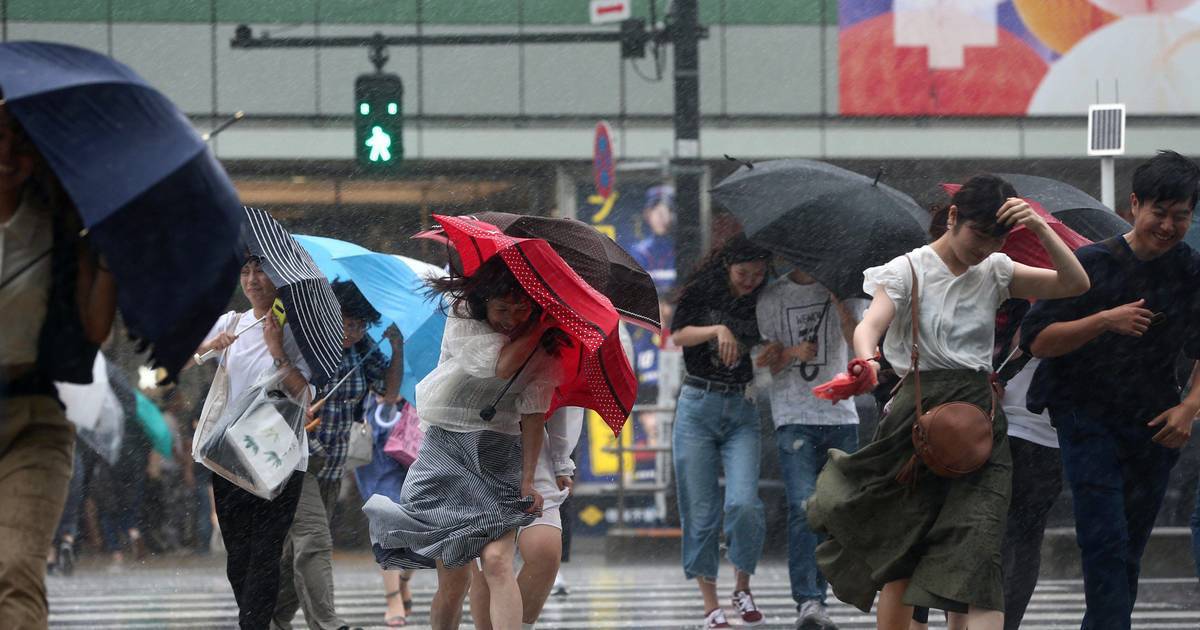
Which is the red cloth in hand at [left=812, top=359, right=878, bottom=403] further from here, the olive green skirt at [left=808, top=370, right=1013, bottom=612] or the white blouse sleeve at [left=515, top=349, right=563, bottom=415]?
the white blouse sleeve at [left=515, top=349, right=563, bottom=415]

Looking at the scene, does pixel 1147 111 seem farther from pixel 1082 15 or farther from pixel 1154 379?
pixel 1154 379

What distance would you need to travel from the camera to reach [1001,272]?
609cm

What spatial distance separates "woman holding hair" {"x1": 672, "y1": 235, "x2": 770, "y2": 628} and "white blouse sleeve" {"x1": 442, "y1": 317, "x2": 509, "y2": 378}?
2.34 metres

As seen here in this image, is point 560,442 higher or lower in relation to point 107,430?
higher

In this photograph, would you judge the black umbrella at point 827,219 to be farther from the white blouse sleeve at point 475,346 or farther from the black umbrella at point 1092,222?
the white blouse sleeve at point 475,346

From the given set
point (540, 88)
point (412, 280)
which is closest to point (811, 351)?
point (412, 280)

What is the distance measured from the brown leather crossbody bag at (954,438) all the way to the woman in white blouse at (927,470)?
0.32ft

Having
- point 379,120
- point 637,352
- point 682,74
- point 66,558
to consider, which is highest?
point 682,74

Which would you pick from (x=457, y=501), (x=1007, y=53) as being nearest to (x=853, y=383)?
(x=457, y=501)

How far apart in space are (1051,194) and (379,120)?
28.3ft

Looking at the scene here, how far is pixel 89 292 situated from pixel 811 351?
526cm

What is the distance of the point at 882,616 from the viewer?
20.3ft

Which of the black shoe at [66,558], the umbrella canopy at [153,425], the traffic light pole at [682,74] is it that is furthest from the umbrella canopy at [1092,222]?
the umbrella canopy at [153,425]

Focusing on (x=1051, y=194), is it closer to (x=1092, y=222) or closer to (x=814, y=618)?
(x=1092, y=222)
